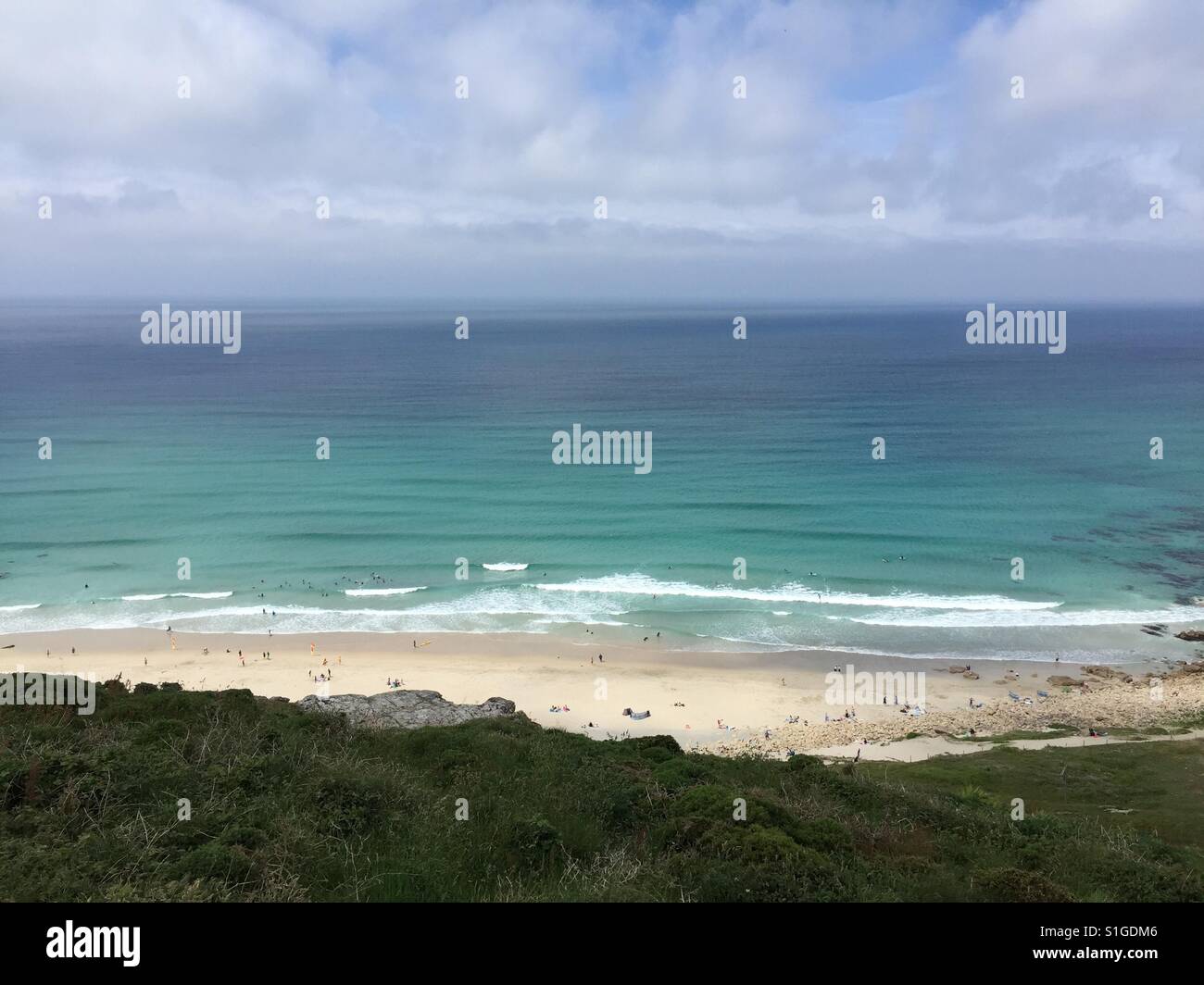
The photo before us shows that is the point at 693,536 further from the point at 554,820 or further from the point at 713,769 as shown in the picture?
the point at 554,820

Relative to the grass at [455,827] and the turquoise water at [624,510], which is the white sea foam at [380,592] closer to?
the turquoise water at [624,510]

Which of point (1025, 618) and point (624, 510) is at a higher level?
point (624, 510)

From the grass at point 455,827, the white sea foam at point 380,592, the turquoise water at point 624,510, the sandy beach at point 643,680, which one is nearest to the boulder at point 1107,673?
the sandy beach at point 643,680

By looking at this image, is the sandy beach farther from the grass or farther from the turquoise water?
the grass

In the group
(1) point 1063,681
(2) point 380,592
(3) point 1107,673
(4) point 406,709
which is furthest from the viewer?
(2) point 380,592

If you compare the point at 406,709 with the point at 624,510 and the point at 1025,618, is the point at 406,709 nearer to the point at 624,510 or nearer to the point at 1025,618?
the point at 1025,618

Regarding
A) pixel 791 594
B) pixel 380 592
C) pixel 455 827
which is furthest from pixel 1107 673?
pixel 380 592

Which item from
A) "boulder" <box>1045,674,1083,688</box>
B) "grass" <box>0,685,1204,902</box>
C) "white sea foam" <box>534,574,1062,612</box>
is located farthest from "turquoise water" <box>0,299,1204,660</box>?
"grass" <box>0,685,1204,902</box>

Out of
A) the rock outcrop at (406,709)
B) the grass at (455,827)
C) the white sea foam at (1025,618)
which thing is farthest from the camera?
the white sea foam at (1025,618)
